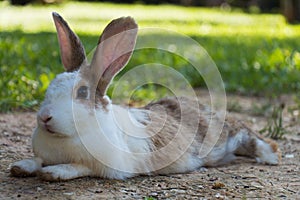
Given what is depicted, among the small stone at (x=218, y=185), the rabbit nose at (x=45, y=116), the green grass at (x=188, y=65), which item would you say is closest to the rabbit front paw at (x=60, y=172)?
the rabbit nose at (x=45, y=116)

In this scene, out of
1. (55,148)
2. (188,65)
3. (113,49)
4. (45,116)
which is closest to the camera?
(45,116)

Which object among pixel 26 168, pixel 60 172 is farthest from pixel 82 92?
pixel 26 168

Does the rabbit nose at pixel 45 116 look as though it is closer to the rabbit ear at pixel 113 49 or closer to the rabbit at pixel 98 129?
the rabbit at pixel 98 129

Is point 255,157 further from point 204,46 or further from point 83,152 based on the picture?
point 204,46

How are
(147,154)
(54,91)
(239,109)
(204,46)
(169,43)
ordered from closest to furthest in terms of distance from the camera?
(54,91) < (147,154) < (239,109) < (204,46) < (169,43)

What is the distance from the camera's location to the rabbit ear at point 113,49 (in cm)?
355

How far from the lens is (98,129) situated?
348 centimetres

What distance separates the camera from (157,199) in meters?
3.42

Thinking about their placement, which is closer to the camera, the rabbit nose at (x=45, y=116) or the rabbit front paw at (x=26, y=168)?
the rabbit nose at (x=45, y=116)

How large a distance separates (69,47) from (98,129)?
0.50m

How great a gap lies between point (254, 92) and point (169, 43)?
10.5ft

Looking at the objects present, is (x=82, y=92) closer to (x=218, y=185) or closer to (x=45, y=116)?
(x=45, y=116)

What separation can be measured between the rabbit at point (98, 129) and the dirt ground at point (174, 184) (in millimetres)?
69

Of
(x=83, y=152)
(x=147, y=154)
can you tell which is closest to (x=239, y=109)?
(x=147, y=154)
